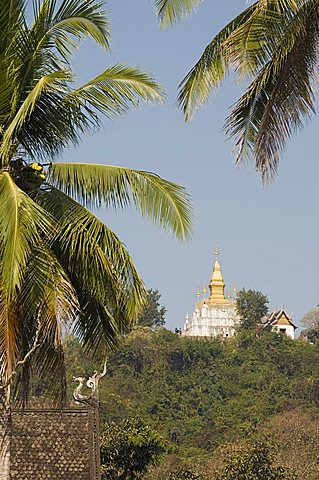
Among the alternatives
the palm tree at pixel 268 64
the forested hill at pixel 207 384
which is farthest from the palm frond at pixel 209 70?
the forested hill at pixel 207 384

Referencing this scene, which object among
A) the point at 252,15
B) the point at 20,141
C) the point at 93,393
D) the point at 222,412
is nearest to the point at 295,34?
the point at 252,15

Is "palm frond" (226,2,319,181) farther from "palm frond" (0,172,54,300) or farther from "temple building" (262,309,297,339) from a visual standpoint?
"temple building" (262,309,297,339)

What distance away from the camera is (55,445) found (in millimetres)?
15898

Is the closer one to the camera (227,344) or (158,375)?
(158,375)

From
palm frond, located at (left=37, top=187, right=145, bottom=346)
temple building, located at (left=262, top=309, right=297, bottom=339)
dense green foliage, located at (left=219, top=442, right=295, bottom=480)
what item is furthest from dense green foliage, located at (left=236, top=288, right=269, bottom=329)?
palm frond, located at (left=37, top=187, right=145, bottom=346)

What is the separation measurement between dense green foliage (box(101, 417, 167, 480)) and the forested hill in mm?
22205

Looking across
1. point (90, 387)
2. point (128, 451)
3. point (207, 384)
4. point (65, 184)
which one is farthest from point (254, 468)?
point (207, 384)

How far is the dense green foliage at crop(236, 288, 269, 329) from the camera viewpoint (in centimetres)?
7391

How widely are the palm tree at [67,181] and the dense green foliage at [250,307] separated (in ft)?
213

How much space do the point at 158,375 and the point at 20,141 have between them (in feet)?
185

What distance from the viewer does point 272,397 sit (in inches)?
2288

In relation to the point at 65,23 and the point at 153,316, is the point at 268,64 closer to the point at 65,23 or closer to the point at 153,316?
the point at 65,23

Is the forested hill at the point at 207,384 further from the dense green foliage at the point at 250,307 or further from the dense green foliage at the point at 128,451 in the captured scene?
the dense green foliage at the point at 128,451

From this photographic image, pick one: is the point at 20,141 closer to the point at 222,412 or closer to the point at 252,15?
the point at 252,15
